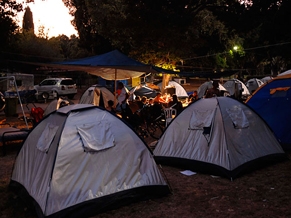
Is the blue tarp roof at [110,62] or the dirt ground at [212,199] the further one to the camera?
the blue tarp roof at [110,62]

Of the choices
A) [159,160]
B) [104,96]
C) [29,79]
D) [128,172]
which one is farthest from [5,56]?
[128,172]

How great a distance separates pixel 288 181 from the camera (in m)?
6.47

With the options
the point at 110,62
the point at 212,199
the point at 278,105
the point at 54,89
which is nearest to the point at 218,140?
the point at 212,199

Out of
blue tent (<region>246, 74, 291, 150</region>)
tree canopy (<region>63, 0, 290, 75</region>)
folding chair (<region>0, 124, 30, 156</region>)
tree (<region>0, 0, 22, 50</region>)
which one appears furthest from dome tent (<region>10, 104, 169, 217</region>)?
tree (<region>0, 0, 22, 50</region>)

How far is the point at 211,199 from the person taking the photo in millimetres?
5656

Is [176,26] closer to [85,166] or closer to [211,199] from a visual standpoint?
[211,199]

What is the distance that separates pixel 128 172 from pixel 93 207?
0.79 m

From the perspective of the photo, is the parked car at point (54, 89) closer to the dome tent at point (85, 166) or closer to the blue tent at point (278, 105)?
the blue tent at point (278, 105)

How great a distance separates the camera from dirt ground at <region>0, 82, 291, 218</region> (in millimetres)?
5109

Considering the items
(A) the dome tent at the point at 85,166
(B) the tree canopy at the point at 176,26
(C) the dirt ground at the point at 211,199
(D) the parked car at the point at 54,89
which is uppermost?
(B) the tree canopy at the point at 176,26

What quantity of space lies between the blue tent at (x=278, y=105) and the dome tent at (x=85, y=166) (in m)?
4.58

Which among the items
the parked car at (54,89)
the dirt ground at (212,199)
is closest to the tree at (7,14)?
the parked car at (54,89)

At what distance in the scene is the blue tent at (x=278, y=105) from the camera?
8883 mm

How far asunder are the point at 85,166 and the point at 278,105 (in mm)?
6160
